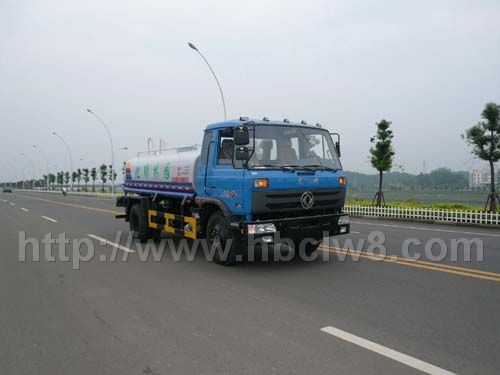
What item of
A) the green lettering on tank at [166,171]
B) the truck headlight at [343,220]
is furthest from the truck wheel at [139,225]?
the truck headlight at [343,220]

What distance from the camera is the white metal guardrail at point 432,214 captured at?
47.5ft

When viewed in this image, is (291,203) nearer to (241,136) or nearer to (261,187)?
(261,187)

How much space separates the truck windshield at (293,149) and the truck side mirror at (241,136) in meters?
0.33

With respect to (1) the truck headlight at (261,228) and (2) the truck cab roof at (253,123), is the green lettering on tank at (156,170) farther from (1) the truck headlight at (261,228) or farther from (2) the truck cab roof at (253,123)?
(1) the truck headlight at (261,228)

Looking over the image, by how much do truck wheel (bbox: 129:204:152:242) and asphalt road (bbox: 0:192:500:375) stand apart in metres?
2.45

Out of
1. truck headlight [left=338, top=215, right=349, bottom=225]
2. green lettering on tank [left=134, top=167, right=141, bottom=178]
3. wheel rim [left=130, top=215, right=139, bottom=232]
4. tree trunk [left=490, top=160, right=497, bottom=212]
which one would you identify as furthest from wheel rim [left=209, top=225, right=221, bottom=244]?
tree trunk [left=490, top=160, right=497, bottom=212]

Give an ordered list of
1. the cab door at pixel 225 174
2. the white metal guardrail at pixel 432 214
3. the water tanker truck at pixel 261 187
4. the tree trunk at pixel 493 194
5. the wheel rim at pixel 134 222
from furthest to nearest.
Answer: the tree trunk at pixel 493 194 < the white metal guardrail at pixel 432 214 < the wheel rim at pixel 134 222 < the cab door at pixel 225 174 < the water tanker truck at pixel 261 187

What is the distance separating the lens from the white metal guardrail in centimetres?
1446

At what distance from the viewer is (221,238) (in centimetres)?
721

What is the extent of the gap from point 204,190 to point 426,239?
20.3ft

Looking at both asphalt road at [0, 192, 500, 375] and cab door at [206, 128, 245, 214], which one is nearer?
asphalt road at [0, 192, 500, 375]

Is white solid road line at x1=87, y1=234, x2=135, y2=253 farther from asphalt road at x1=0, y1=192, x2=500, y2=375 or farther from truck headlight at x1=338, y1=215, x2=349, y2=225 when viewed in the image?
truck headlight at x1=338, y1=215, x2=349, y2=225

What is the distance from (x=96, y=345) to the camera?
3906 millimetres

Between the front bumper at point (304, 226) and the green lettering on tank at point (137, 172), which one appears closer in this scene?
the front bumper at point (304, 226)
